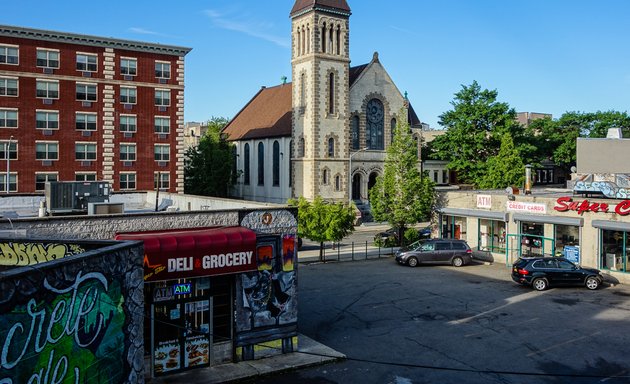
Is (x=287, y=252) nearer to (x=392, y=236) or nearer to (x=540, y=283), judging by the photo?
(x=540, y=283)

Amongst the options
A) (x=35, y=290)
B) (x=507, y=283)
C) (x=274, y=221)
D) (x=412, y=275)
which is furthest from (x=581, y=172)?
(x=35, y=290)

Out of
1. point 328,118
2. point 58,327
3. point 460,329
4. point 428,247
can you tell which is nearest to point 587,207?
point 428,247

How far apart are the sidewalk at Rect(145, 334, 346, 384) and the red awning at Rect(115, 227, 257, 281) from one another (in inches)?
113

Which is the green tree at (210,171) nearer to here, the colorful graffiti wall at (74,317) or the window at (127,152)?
the window at (127,152)

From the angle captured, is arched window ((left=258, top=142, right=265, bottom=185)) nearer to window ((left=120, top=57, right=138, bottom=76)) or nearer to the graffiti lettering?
window ((left=120, top=57, right=138, bottom=76))

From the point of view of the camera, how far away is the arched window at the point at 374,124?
63281 millimetres

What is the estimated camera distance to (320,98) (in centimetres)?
5834

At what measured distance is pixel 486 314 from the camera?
2338 cm

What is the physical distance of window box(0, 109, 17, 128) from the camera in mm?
42125

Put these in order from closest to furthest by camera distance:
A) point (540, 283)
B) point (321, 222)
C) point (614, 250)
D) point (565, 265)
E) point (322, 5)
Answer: point (540, 283) → point (565, 265) → point (614, 250) → point (321, 222) → point (322, 5)

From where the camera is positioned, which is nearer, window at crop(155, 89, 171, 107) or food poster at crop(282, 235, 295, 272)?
food poster at crop(282, 235, 295, 272)

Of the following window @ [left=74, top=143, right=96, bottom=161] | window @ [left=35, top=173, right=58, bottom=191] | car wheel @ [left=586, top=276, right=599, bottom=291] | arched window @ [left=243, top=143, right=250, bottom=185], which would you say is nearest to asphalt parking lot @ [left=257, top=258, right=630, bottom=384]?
car wheel @ [left=586, top=276, right=599, bottom=291]

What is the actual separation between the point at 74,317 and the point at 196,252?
6.32 metres

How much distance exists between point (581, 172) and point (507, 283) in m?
9.30
